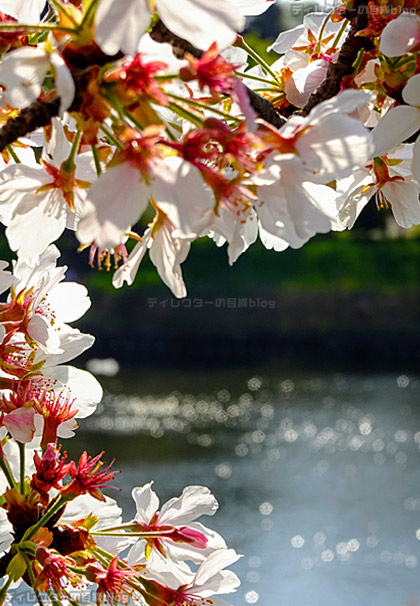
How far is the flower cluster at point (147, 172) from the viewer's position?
1.16ft

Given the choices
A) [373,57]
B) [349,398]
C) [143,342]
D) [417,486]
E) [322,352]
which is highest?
[373,57]

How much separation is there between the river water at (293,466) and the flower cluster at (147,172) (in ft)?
15.2

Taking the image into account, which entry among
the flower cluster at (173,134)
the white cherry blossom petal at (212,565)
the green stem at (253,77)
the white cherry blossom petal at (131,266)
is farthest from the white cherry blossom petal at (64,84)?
the white cherry blossom petal at (212,565)

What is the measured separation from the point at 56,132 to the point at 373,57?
0.19m

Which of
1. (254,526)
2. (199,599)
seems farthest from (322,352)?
(199,599)

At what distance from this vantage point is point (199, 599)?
0.56 meters

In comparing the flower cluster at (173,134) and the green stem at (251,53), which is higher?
the flower cluster at (173,134)

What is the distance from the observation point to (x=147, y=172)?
0.36 metres

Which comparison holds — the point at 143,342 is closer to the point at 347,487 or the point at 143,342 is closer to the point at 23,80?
the point at 347,487

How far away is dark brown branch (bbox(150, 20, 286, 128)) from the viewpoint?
47 centimetres

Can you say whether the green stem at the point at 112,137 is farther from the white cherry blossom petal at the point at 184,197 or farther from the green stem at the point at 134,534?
the green stem at the point at 134,534

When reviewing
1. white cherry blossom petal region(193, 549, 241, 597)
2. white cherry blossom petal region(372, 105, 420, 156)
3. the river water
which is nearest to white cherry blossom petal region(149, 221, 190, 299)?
white cherry blossom petal region(372, 105, 420, 156)

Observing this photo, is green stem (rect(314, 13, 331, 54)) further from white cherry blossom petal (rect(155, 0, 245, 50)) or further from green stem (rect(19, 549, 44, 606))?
green stem (rect(19, 549, 44, 606))

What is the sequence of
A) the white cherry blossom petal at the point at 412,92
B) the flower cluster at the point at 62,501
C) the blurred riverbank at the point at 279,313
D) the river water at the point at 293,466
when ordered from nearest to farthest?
the white cherry blossom petal at the point at 412,92, the flower cluster at the point at 62,501, the river water at the point at 293,466, the blurred riverbank at the point at 279,313
